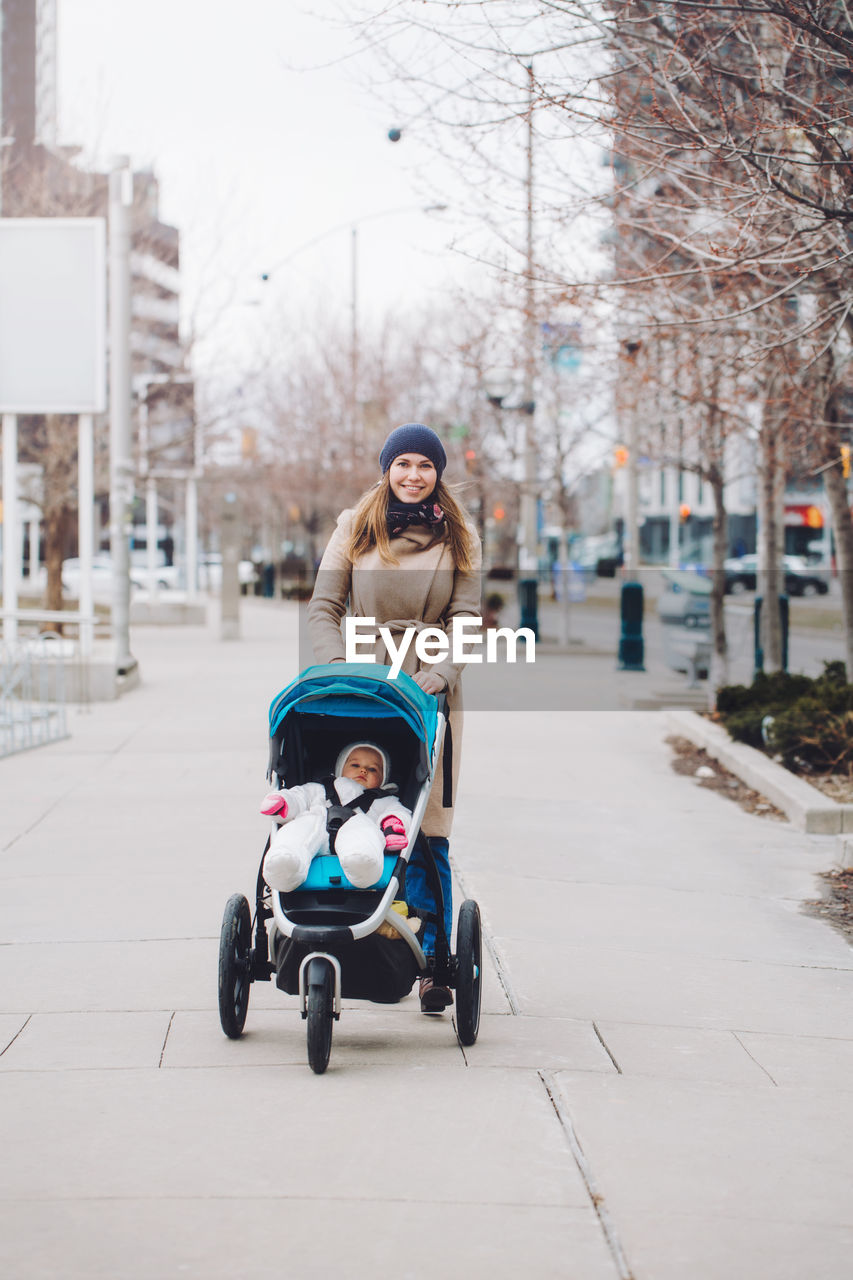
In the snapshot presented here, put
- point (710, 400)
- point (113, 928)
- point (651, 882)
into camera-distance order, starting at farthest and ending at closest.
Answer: point (710, 400) < point (651, 882) < point (113, 928)

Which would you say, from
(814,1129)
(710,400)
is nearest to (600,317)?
(710,400)

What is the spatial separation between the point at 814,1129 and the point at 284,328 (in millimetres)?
41418

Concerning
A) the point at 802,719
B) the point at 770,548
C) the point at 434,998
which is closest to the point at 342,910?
the point at 434,998

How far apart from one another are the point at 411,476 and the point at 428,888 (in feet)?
4.70

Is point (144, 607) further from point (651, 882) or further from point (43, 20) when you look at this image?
point (651, 882)

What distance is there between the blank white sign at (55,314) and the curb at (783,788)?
26.7 ft

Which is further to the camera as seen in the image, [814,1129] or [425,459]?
[425,459]

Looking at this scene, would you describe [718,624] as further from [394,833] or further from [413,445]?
[394,833]

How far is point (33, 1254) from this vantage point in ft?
11.6

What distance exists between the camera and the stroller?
15.6ft

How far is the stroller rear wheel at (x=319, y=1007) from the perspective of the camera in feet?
15.4

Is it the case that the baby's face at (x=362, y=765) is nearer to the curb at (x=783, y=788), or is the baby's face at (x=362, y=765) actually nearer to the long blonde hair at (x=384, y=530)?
the long blonde hair at (x=384, y=530)

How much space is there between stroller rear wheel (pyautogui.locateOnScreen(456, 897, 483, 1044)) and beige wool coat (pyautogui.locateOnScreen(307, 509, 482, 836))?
451 mm

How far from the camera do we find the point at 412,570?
5.52 meters
